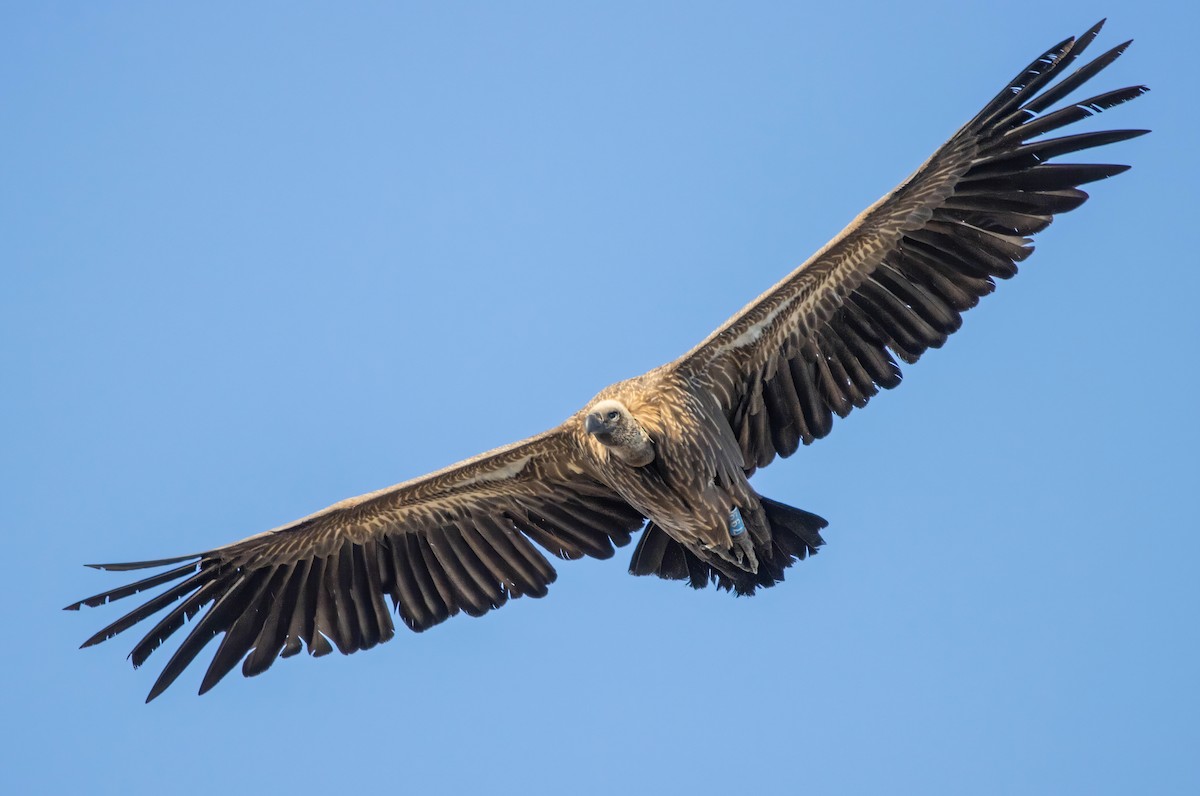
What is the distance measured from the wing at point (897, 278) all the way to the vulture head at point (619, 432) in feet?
2.94

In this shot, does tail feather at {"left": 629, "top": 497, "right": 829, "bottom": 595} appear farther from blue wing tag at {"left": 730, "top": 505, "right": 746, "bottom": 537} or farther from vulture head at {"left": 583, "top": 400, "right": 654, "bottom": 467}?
vulture head at {"left": 583, "top": 400, "right": 654, "bottom": 467}

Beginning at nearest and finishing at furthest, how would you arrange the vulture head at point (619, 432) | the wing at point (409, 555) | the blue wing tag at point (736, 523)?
the vulture head at point (619, 432)
the blue wing tag at point (736, 523)
the wing at point (409, 555)

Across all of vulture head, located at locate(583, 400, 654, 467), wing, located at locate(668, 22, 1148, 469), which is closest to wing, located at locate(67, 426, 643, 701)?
vulture head, located at locate(583, 400, 654, 467)

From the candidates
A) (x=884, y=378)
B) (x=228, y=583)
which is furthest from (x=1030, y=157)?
(x=228, y=583)

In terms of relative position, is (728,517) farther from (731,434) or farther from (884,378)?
(884,378)

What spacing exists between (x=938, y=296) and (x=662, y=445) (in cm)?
265

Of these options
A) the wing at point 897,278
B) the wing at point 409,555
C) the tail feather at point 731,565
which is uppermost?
the wing at point 409,555

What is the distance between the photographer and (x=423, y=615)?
15008mm

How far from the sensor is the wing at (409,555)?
14.6 m

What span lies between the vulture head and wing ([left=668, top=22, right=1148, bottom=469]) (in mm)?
897

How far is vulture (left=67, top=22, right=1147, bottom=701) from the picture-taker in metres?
13.5

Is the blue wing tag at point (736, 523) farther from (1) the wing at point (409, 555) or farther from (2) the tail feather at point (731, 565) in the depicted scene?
(1) the wing at point (409, 555)

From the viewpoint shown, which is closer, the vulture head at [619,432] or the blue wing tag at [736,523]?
the vulture head at [619,432]

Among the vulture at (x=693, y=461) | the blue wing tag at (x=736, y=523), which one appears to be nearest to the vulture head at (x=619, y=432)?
the vulture at (x=693, y=461)
